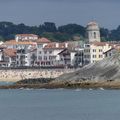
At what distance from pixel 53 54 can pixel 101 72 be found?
49276 millimetres

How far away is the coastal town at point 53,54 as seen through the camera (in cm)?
14075

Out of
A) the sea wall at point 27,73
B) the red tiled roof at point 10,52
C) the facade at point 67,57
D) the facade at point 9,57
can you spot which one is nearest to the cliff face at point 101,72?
the sea wall at point 27,73

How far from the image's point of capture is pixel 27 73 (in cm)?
12781

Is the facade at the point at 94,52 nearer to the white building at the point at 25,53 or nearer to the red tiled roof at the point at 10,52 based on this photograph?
the white building at the point at 25,53

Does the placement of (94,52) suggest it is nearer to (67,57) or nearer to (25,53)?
(67,57)

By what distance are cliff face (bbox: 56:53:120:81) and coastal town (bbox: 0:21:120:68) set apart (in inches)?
1378

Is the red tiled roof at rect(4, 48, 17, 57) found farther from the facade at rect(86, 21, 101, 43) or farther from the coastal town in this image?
the facade at rect(86, 21, 101, 43)
